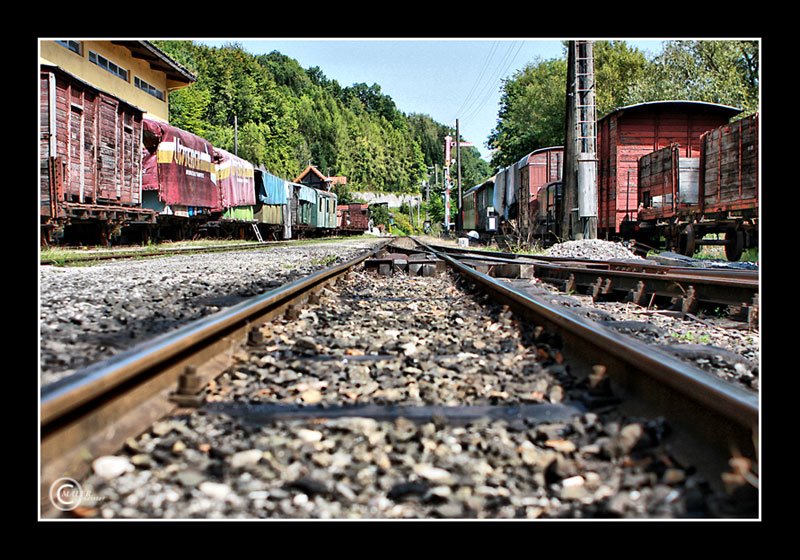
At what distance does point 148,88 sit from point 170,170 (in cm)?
880

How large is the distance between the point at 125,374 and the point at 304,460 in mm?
619

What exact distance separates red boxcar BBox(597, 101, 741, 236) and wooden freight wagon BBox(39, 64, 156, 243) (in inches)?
493

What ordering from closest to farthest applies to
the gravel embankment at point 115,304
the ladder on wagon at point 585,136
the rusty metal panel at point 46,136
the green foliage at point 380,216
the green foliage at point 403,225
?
the gravel embankment at point 115,304
the rusty metal panel at point 46,136
the ladder on wagon at point 585,136
the green foliage at point 380,216
the green foliage at point 403,225

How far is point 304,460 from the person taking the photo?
1.70 metres

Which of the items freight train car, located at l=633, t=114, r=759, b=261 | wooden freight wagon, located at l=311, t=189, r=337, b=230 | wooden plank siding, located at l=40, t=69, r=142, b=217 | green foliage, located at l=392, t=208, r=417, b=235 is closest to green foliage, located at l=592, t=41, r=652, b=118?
wooden freight wagon, located at l=311, t=189, r=337, b=230

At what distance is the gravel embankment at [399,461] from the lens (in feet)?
4.78

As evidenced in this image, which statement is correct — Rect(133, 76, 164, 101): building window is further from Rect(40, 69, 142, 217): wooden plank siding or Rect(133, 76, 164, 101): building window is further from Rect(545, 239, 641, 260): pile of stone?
Rect(545, 239, 641, 260): pile of stone

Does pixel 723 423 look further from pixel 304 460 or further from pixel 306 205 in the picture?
pixel 306 205

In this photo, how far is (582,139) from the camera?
13.7m

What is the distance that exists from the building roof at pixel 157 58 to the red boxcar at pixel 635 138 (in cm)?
1608

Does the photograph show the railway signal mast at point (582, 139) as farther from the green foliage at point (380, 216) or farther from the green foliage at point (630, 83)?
the green foliage at point (380, 216)

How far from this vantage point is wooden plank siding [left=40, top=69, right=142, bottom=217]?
11.8m

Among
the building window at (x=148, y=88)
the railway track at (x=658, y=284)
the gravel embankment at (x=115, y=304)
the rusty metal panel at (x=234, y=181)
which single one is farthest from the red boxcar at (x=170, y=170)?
the railway track at (x=658, y=284)
